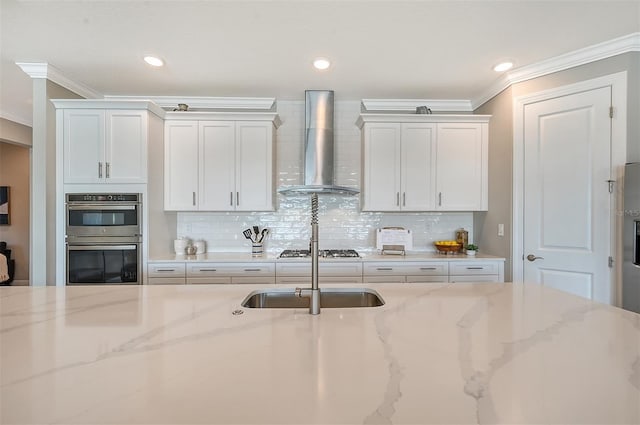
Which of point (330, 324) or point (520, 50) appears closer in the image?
point (330, 324)

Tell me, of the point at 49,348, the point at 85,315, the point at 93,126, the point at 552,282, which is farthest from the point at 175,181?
the point at 552,282

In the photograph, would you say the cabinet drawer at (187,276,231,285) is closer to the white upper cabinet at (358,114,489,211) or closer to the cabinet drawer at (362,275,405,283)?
the cabinet drawer at (362,275,405,283)

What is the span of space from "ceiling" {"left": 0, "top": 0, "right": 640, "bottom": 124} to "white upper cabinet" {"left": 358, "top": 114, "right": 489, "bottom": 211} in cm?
40

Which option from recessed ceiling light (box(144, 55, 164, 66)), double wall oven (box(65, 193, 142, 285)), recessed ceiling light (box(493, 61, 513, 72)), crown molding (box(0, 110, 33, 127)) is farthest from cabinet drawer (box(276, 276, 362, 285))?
crown molding (box(0, 110, 33, 127))

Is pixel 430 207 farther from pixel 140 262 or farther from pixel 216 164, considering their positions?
pixel 140 262

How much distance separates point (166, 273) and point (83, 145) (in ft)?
4.63

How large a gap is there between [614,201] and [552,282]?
30.9 inches

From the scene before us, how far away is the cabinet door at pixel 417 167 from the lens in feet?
10.6

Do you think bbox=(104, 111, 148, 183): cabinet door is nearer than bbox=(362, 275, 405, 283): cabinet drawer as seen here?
Yes

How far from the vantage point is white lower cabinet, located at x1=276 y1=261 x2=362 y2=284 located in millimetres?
2926

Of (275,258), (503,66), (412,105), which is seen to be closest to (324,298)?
(275,258)

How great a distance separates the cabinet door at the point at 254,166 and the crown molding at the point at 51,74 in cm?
158

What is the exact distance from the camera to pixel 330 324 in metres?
1.06

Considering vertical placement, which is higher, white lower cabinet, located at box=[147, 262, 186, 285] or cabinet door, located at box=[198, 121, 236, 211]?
cabinet door, located at box=[198, 121, 236, 211]
